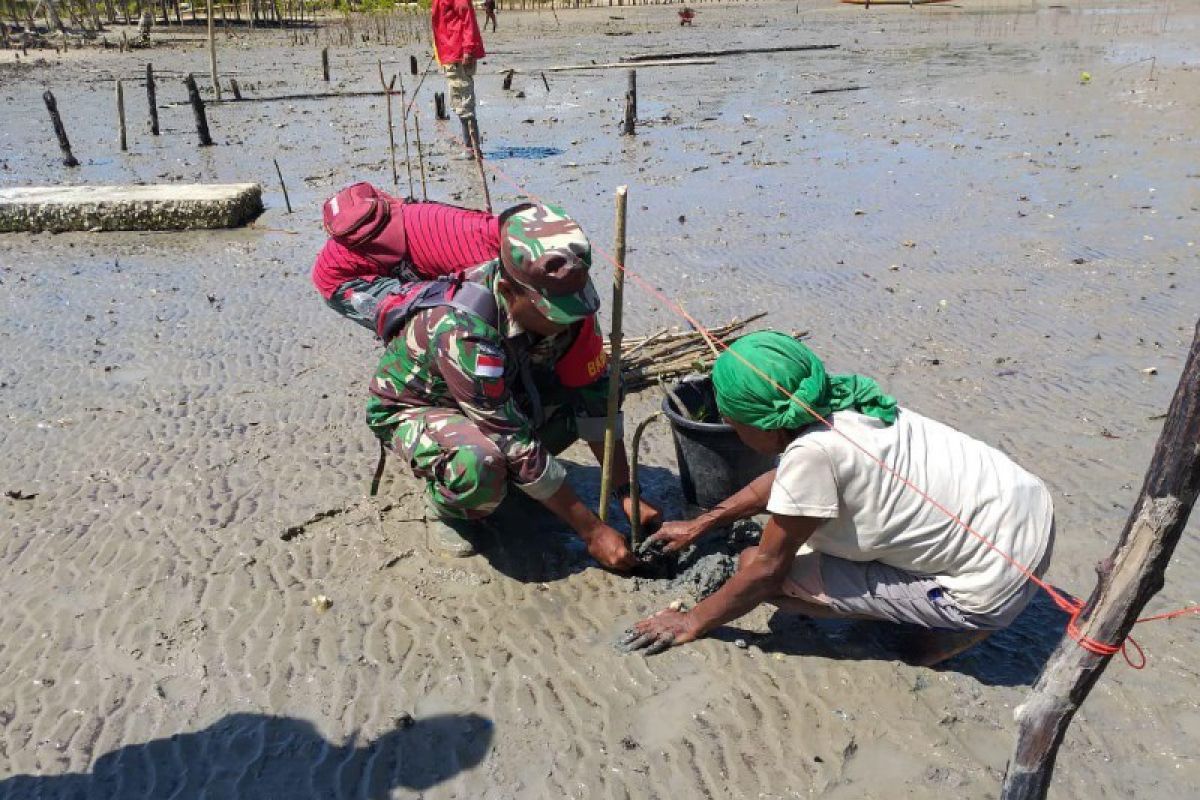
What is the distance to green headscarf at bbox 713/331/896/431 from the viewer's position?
279cm

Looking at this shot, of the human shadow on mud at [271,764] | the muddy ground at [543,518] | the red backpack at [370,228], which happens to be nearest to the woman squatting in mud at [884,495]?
the muddy ground at [543,518]

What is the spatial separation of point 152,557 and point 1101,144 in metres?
11.6

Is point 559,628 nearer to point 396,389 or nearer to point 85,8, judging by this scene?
point 396,389

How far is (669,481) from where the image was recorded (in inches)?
181

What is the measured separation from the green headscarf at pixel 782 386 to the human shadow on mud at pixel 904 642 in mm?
916

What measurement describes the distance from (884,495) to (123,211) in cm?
854

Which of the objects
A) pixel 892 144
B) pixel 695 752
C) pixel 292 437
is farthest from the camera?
pixel 892 144

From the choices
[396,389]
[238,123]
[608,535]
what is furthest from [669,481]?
[238,123]

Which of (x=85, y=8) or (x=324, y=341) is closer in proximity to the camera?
(x=324, y=341)

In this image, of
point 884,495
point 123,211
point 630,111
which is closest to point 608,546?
point 884,495

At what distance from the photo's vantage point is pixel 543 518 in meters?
4.20

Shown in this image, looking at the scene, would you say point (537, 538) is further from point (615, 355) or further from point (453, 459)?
point (615, 355)

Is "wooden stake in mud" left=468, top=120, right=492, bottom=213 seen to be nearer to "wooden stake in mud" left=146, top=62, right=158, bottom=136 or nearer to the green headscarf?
the green headscarf

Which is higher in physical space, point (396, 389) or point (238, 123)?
point (396, 389)
